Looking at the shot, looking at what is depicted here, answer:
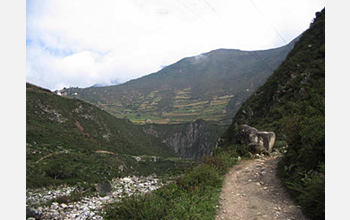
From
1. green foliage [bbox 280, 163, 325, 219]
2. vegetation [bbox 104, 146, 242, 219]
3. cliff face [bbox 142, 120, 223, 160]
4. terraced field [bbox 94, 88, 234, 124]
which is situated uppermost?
terraced field [bbox 94, 88, 234, 124]

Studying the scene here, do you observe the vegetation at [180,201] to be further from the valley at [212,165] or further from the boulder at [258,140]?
the boulder at [258,140]

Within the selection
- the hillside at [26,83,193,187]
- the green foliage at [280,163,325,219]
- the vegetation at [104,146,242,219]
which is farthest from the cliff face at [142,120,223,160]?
the green foliage at [280,163,325,219]

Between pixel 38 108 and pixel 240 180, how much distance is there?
2098 inches

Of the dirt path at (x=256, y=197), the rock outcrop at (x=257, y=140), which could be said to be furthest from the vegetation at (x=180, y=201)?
the rock outcrop at (x=257, y=140)

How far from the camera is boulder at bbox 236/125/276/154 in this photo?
11.0 m

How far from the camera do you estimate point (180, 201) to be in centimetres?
594

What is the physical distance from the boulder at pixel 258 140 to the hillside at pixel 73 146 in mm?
4416

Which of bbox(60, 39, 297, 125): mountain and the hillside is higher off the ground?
bbox(60, 39, 297, 125): mountain

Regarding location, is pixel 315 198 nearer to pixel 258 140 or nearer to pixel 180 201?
pixel 180 201

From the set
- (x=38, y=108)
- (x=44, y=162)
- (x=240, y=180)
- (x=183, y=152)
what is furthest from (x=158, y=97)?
(x=240, y=180)

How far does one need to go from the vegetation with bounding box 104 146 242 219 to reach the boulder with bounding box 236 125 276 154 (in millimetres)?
3403

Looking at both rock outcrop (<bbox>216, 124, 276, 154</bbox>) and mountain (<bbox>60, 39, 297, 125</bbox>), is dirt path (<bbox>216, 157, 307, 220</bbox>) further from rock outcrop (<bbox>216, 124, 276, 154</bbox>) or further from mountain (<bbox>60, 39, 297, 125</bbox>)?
mountain (<bbox>60, 39, 297, 125</bbox>)

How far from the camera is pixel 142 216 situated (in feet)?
16.3

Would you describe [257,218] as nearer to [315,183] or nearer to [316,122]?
[315,183]
